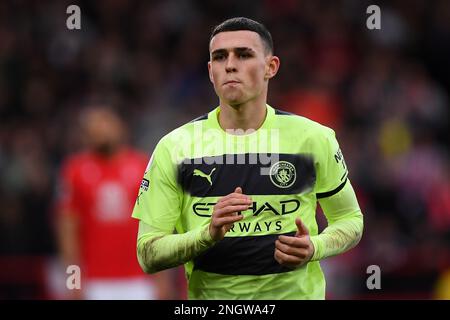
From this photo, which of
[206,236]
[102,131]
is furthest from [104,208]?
[206,236]

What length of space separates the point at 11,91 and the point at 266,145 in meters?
8.04

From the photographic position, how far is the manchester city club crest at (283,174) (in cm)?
538

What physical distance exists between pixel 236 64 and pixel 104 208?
140 inches

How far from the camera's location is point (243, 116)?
5.52 meters

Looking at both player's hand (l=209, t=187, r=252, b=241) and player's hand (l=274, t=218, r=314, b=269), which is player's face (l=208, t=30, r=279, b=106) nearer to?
player's hand (l=209, t=187, r=252, b=241)

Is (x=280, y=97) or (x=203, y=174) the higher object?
(x=280, y=97)

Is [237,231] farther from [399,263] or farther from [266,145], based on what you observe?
[399,263]

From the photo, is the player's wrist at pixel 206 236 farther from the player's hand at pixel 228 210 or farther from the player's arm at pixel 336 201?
the player's arm at pixel 336 201

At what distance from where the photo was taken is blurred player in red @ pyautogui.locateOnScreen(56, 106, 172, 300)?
862 centimetres

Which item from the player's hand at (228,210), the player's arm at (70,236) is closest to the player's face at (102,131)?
the player's arm at (70,236)

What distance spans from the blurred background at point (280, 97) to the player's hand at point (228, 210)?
5.17 m

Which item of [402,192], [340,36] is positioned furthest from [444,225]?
[340,36]
